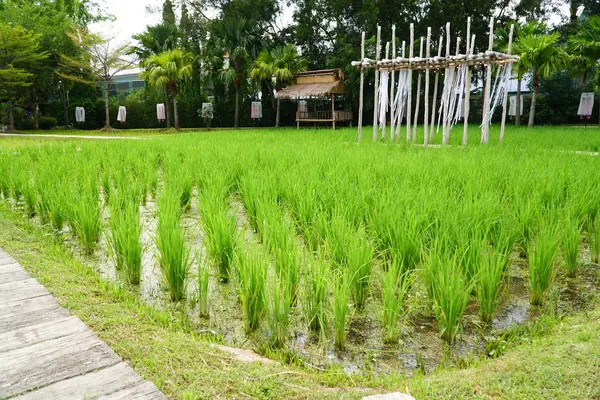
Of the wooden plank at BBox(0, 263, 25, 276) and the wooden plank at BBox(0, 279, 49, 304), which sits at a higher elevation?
the wooden plank at BBox(0, 263, 25, 276)

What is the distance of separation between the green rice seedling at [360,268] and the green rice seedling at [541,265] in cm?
79

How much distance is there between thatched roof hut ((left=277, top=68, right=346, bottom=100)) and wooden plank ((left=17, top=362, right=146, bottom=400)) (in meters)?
16.7

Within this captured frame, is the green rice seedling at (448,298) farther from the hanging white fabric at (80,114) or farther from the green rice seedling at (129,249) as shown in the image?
the hanging white fabric at (80,114)

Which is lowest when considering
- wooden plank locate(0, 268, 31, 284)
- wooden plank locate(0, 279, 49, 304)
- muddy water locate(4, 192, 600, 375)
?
muddy water locate(4, 192, 600, 375)

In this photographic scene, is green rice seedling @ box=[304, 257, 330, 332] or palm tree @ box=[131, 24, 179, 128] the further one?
palm tree @ box=[131, 24, 179, 128]

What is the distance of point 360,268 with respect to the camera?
2.04 m

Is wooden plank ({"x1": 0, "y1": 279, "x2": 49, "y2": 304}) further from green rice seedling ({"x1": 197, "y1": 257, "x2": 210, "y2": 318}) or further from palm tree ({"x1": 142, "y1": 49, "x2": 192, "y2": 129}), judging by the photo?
palm tree ({"x1": 142, "y1": 49, "x2": 192, "y2": 129})

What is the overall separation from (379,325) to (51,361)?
132cm

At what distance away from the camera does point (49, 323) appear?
5.67 feet

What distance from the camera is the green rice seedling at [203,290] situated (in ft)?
6.82

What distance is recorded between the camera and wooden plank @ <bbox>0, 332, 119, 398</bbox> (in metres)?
1.33

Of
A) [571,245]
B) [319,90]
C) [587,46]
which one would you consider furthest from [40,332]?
[319,90]

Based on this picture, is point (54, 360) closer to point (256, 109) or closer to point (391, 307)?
point (391, 307)

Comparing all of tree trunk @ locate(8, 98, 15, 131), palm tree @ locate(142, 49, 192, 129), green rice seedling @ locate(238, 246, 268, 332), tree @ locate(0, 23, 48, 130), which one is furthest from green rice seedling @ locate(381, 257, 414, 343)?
tree trunk @ locate(8, 98, 15, 131)
